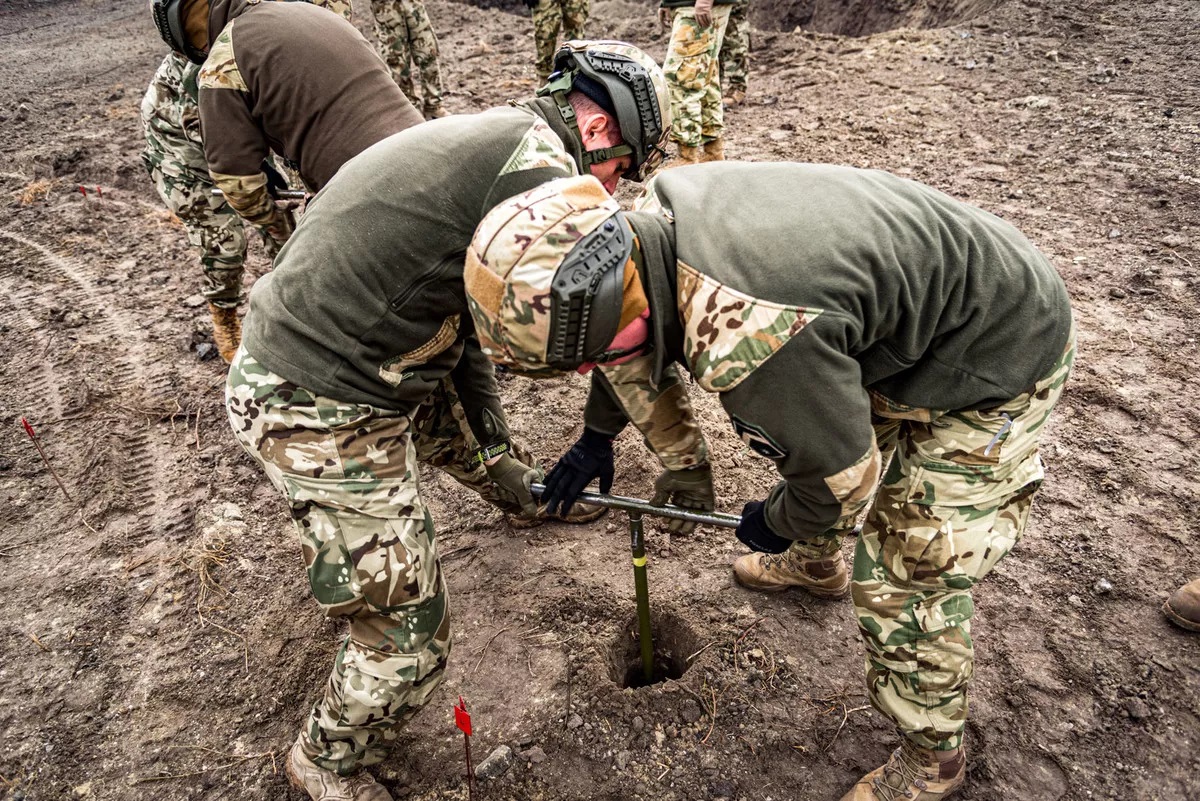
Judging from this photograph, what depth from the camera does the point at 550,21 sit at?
7043 mm

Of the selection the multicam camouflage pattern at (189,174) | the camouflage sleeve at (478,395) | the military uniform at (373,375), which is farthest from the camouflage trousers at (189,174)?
the military uniform at (373,375)

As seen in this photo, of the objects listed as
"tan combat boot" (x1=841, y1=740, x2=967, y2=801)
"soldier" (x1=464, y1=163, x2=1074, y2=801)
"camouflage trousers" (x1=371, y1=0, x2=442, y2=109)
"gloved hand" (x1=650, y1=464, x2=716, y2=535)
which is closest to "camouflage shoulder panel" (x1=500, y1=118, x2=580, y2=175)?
"soldier" (x1=464, y1=163, x2=1074, y2=801)

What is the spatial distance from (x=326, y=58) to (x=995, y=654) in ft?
10.6

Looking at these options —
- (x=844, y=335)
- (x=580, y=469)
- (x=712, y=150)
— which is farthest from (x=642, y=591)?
(x=712, y=150)

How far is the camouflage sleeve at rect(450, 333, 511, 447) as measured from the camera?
265 centimetres

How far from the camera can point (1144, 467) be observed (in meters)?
3.08

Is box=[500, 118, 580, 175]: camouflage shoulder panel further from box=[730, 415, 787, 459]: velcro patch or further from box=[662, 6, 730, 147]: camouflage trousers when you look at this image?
box=[662, 6, 730, 147]: camouflage trousers

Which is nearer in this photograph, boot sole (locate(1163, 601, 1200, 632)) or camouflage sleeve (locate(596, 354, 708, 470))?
camouflage sleeve (locate(596, 354, 708, 470))

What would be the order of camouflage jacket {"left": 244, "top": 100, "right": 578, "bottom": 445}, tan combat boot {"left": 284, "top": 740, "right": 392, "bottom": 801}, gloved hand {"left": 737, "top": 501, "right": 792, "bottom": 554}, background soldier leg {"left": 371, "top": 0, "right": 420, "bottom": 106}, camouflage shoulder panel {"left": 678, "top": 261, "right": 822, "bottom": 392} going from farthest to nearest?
1. background soldier leg {"left": 371, "top": 0, "right": 420, "bottom": 106}
2. tan combat boot {"left": 284, "top": 740, "right": 392, "bottom": 801}
3. gloved hand {"left": 737, "top": 501, "right": 792, "bottom": 554}
4. camouflage jacket {"left": 244, "top": 100, "right": 578, "bottom": 445}
5. camouflage shoulder panel {"left": 678, "top": 261, "right": 822, "bottom": 392}

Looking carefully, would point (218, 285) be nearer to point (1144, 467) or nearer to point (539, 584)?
point (539, 584)

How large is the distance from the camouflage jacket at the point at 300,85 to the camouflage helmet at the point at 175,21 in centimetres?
19

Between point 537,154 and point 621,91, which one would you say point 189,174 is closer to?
point 621,91

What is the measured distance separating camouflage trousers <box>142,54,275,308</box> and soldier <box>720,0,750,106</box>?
4859 millimetres

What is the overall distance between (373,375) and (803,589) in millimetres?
1849
